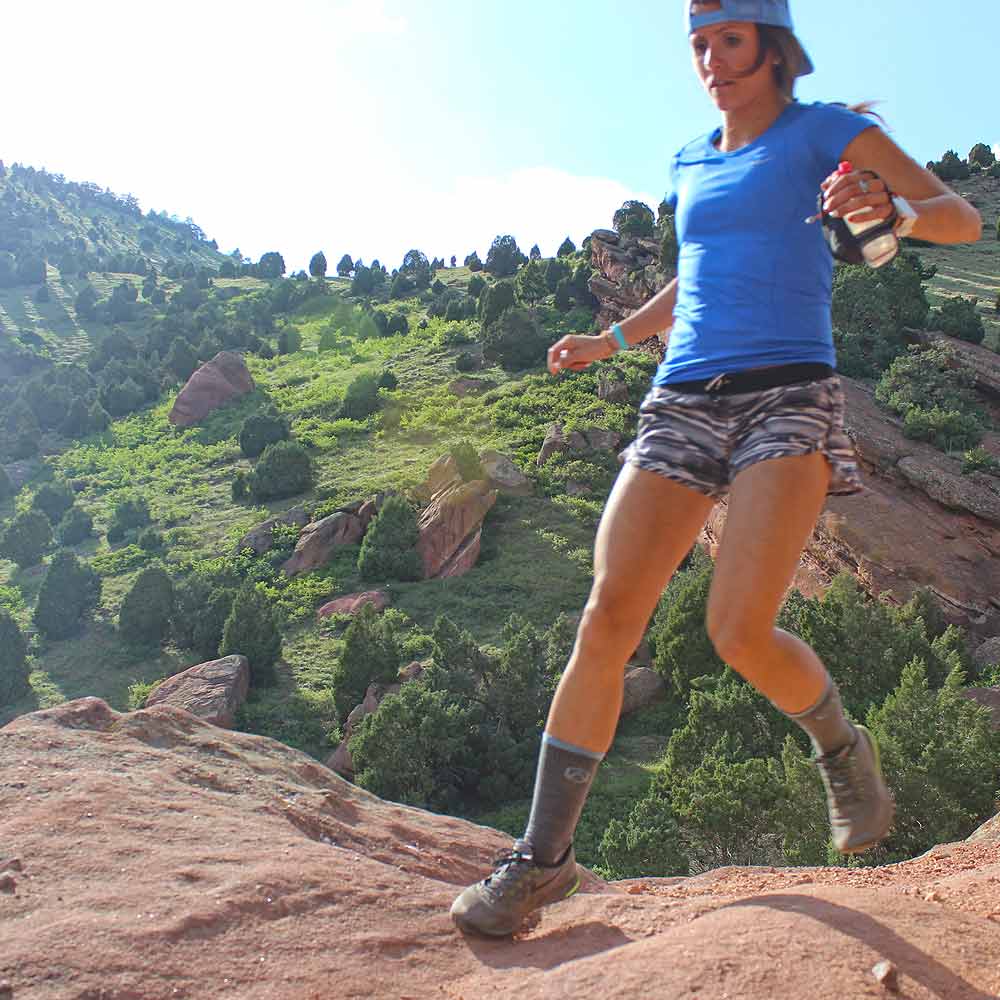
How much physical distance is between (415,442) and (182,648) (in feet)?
42.7

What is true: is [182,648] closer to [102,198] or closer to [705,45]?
[705,45]

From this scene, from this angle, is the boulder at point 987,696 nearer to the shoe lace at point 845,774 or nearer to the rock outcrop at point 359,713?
the rock outcrop at point 359,713

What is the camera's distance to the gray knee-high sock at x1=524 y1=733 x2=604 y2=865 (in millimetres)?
2686

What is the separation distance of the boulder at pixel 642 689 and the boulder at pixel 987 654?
602 cm

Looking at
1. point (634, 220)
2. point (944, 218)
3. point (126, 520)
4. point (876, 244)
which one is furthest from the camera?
point (634, 220)

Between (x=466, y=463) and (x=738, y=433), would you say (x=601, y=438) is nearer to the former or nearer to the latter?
(x=466, y=463)

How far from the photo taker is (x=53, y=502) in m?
39.6

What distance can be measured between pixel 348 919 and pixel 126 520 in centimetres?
3579

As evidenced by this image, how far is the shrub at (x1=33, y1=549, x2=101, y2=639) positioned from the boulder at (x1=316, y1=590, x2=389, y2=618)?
8.42 m

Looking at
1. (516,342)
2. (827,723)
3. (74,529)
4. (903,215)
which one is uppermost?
(516,342)

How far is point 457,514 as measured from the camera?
27750mm

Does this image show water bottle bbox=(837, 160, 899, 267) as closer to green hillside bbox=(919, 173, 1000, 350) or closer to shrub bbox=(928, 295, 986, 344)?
shrub bbox=(928, 295, 986, 344)

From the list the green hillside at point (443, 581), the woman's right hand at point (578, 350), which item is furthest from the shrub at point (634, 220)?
the woman's right hand at point (578, 350)

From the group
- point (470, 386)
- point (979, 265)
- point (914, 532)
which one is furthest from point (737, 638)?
point (979, 265)
